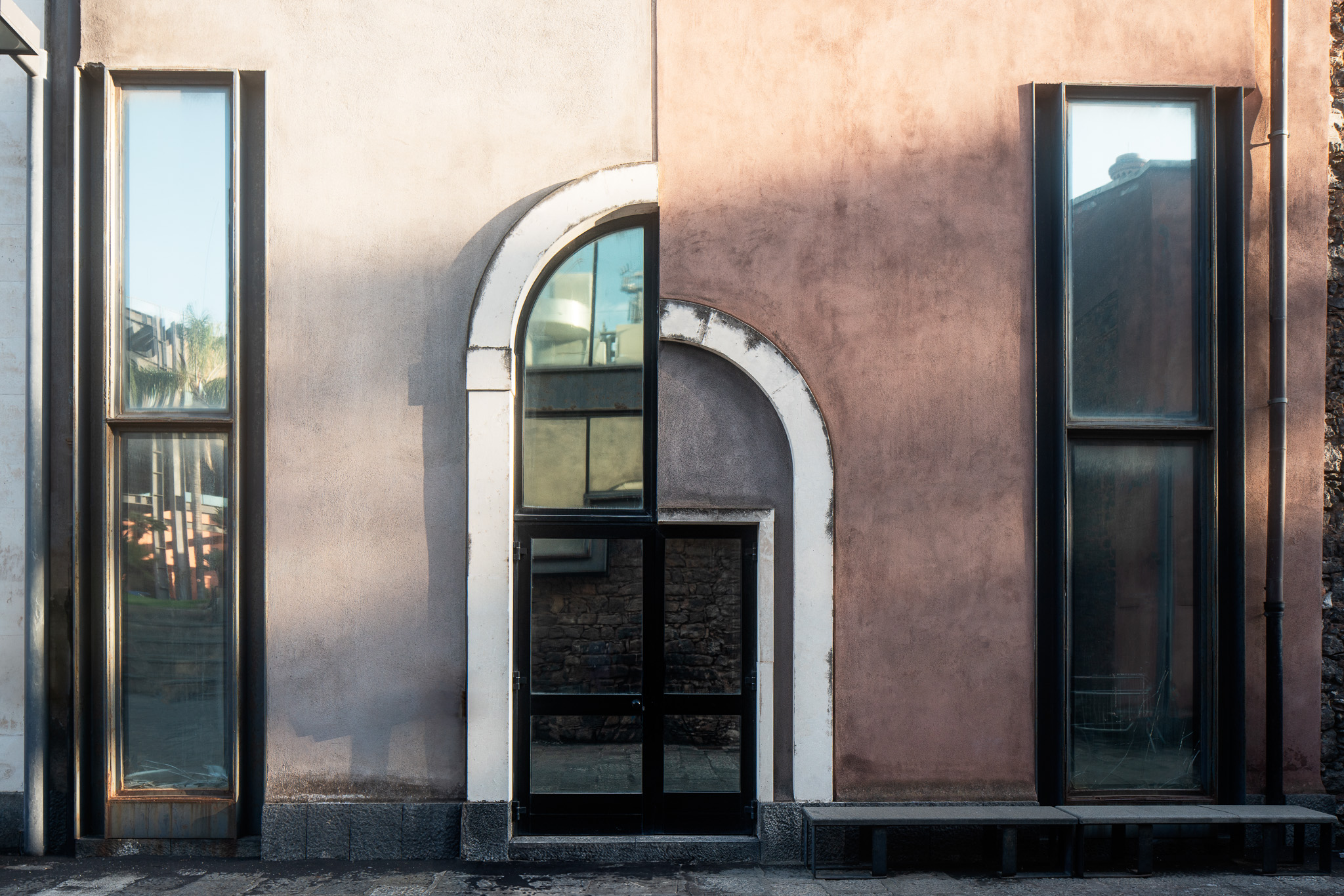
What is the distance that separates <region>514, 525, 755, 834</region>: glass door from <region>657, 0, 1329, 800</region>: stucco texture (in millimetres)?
910

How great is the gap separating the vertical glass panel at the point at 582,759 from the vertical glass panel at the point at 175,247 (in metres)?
3.07

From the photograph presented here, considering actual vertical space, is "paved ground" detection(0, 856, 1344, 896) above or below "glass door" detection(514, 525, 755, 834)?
below

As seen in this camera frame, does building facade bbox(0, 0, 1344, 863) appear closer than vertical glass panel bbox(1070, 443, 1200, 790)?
Yes

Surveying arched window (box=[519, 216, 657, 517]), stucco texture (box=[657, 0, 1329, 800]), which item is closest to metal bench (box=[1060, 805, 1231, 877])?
stucco texture (box=[657, 0, 1329, 800])

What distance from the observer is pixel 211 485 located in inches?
221

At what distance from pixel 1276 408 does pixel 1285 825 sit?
266 cm

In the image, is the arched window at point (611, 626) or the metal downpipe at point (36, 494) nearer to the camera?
the metal downpipe at point (36, 494)

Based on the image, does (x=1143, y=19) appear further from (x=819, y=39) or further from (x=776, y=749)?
(x=776, y=749)

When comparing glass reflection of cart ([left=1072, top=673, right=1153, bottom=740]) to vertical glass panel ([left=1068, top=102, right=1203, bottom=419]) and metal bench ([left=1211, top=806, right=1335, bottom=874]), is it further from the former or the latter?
vertical glass panel ([left=1068, top=102, right=1203, bottom=419])

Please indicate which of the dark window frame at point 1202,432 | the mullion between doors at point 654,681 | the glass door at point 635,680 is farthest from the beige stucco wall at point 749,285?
the mullion between doors at point 654,681

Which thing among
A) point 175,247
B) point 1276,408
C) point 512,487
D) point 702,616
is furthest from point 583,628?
point 1276,408

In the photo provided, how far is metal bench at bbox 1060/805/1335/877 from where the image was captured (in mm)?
5211

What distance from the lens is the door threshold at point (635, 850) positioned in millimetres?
5414

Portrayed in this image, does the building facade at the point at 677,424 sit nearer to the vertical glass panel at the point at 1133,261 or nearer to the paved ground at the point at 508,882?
the vertical glass panel at the point at 1133,261
